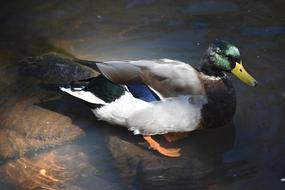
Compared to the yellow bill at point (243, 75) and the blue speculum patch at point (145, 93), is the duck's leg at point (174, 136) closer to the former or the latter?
the blue speculum patch at point (145, 93)

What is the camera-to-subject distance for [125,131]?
5.20 meters

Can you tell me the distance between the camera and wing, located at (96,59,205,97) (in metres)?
4.87

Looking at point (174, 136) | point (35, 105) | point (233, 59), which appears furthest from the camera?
point (35, 105)

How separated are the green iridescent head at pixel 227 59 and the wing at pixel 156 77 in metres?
0.27

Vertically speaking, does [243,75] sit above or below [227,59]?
below

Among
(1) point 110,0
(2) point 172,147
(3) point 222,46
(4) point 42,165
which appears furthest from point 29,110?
(1) point 110,0

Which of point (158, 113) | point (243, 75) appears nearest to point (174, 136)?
point (158, 113)

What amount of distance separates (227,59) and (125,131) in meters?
1.16

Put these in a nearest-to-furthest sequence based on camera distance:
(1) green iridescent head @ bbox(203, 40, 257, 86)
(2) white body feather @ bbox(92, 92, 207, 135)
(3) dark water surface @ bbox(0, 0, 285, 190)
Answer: (3) dark water surface @ bbox(0, 0, 285, 190)
(2) white body feather @ bbox(92, 92, 207, 135)
(1) green iridescent head @ bbox(203, 40, 257, 86)

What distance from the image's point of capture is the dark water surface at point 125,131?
15.3 ft

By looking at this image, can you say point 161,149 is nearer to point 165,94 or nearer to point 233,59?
point 165,94

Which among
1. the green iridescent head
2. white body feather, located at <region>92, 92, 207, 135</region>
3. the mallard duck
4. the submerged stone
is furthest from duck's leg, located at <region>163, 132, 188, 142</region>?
the submerged stone

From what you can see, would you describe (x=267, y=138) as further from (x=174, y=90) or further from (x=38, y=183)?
(x=38, y=183)

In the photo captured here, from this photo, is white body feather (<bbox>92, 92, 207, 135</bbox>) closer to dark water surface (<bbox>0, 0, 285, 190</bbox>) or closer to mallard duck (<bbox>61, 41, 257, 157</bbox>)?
mallard duck (<bbox>61, 41, 257, 157</bbox>)
